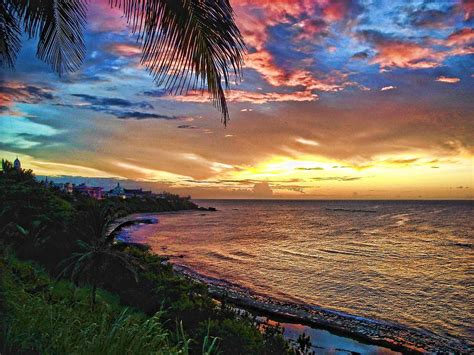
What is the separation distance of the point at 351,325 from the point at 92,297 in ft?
47.6

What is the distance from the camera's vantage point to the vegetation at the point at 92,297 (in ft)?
12.8

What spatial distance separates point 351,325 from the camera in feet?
68.2

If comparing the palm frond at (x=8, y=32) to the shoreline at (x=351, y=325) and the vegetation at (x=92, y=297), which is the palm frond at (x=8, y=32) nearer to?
the vegetation at (x=92, y=297)

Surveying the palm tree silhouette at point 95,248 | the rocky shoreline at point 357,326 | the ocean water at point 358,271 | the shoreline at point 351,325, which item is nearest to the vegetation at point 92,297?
the palm tree silhouette at point 95,248

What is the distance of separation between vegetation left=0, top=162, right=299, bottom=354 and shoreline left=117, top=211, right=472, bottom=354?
2.68m

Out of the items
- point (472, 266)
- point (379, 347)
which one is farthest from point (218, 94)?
point (472, 266)

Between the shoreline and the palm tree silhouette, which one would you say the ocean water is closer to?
the shoreline

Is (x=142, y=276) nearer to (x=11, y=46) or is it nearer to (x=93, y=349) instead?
(x=11, y=46)

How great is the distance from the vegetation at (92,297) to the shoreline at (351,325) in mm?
2678

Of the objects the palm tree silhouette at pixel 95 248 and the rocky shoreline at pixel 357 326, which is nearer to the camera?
the rocky shoreline at pixel 357 326

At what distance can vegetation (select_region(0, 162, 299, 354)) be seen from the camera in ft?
12.8

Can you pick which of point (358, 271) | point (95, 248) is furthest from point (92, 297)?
point (358, 271)

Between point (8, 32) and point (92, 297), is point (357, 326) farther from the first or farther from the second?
point (8, 32)

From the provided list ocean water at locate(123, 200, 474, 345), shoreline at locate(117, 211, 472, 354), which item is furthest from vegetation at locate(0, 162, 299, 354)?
ocean water at locate(123, 200, 474, 345)
